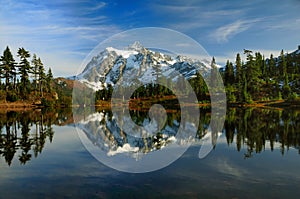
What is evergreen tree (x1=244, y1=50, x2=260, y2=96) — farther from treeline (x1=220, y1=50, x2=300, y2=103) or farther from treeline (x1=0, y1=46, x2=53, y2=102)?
treeline (x1=0, y1=46, x2=53, y2=102)

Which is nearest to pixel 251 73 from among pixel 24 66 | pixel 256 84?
pixel 256 84

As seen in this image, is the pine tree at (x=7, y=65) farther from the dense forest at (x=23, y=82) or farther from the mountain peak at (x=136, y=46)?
the mountain peak at (x=136, y=46)

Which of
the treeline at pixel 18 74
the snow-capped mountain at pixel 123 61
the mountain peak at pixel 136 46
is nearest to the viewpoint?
the mountain peak at pixel 136 46

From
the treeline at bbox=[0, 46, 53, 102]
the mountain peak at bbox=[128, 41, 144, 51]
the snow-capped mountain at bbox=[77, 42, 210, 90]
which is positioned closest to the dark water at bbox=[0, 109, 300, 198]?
the snow-capped mountain at bbox=[77, 42, 210, 90]

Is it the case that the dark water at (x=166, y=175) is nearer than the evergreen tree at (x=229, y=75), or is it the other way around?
the dark water at (x=166, y=175)

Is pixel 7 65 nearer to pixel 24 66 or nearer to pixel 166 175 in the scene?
pixel 24 66

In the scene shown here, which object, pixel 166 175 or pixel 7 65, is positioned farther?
pixel 7 65

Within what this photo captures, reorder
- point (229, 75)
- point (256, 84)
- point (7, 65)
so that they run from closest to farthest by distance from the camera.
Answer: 1. point (7, 65)
2. point (256, 84)
3. point (229, 75)

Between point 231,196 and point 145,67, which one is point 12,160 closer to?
point 231,196

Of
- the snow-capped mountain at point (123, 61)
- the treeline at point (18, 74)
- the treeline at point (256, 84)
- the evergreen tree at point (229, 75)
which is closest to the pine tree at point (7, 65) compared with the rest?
the treeline at point (18, 74)

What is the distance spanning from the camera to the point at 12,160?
12656 mm

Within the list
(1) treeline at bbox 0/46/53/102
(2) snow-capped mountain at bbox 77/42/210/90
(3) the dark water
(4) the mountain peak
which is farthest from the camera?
(1) treeline at bbox 0/46/53/102

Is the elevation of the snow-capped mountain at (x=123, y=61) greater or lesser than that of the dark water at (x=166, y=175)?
greater

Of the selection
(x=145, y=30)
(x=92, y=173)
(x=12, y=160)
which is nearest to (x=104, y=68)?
(x=145, y=30)
